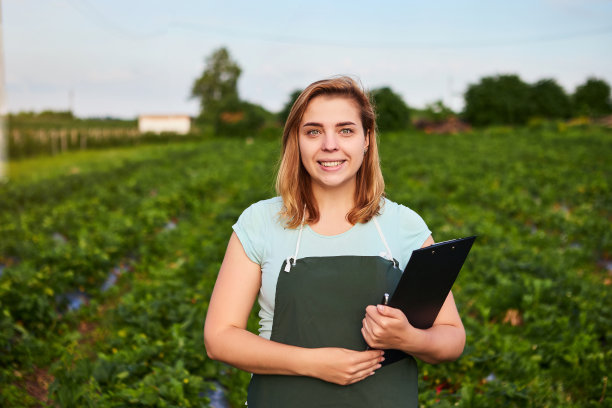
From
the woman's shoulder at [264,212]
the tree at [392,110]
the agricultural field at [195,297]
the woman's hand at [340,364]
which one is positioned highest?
the tree at [392,110]

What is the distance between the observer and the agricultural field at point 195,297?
312 cm

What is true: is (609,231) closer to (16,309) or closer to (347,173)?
(347,173)

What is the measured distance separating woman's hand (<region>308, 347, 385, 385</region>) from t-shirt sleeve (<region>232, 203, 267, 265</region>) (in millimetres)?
389

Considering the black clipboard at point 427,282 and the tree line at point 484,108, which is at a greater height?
the tree line at point 484,108

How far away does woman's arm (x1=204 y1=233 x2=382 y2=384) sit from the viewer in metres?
1.49

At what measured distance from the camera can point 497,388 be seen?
9.84ft

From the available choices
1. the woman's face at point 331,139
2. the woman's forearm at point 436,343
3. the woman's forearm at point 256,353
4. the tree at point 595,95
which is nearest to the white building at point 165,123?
the tree at point 595,95

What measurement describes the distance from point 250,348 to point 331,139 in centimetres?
73

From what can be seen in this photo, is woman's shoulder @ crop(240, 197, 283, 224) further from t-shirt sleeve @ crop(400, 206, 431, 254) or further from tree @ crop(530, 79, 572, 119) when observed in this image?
tree @ crop(530, 79, 572, 119)

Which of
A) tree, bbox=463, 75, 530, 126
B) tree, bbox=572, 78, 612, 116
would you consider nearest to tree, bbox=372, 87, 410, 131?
tree, bbox=463, 75, 530, 126

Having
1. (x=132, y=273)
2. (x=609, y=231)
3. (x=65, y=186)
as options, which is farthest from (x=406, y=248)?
(x=65, y=186)

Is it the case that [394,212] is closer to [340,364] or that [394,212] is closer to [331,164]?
[331,164]

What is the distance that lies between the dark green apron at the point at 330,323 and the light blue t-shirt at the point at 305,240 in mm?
46

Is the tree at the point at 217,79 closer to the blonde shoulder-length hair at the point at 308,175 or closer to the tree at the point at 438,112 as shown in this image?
the tree at the point at 438,112
